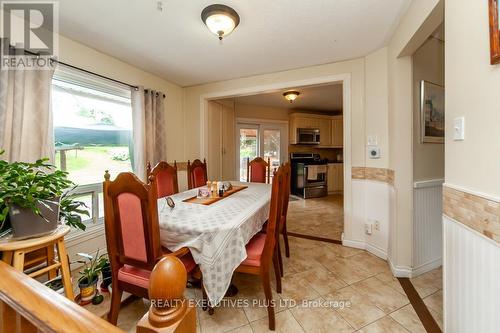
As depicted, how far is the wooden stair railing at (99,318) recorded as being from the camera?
1.38ft

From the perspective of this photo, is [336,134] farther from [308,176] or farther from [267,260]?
[267,260]

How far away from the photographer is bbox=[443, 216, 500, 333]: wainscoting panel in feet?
2.74

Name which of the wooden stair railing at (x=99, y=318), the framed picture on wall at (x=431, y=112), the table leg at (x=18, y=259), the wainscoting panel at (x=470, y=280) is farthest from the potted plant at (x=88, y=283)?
the framed picture on wall at (x=431, y=112)

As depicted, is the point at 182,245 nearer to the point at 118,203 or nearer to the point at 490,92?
the point at 118,203

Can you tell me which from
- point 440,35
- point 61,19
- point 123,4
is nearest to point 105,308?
point 123,4

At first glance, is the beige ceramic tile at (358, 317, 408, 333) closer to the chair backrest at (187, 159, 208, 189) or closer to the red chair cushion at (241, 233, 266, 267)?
the red chair cushion at (241, 233, 266, 267)

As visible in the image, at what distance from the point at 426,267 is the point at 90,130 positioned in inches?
149

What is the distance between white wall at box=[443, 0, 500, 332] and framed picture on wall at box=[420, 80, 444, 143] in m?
0.91

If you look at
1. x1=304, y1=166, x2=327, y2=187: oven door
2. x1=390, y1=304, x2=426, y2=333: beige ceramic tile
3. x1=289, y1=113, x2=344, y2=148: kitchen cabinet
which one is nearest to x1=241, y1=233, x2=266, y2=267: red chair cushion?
x1=390, y1=304, x2=426, y2=333: beige ceramic tile

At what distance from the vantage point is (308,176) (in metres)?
5.17

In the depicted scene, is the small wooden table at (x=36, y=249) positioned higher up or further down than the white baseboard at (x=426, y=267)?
higher up

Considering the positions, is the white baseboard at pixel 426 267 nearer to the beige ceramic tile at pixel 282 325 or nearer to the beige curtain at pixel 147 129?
the beige ceramic tile at pixel 282 325

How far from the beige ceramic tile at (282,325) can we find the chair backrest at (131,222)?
831 mm

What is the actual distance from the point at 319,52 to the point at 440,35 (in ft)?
3.59
